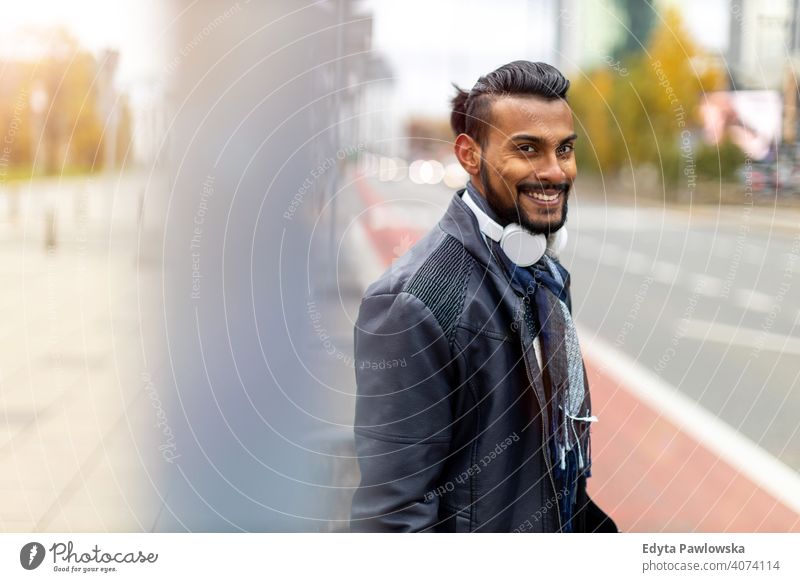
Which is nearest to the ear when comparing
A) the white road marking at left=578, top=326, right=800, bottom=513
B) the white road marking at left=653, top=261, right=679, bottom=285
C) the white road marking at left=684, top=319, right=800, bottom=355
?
the white road marking at left=578, top=326, right=800, bottom=513

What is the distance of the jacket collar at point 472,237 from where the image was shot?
168 centimetres

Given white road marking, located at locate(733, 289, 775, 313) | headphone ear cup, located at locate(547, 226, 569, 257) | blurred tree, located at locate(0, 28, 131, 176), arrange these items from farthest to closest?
white road marking, located at locate(733, 289, 775, 313)
blurred tree, located at locate(0, 28, 131, 176)
headphone ear cup, located at locate(547, 226, 569, 257)

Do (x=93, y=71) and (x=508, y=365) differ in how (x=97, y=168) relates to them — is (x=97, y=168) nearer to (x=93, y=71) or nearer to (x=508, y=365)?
(x=93, y=71)

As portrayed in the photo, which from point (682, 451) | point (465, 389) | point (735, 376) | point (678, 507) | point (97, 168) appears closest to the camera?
point (465, 389)

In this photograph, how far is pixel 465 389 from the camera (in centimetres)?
164

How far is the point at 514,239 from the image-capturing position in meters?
1.70

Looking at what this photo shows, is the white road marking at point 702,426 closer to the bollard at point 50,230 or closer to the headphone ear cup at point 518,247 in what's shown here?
the headphone ear cup at point 518,247

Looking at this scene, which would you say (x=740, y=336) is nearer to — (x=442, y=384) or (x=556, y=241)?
(x=556, y=241)

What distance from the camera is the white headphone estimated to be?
1698 mm

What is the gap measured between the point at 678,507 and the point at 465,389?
1487mm

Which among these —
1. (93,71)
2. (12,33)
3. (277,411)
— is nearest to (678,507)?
(277,411)

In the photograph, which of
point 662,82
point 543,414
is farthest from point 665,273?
point 543,414

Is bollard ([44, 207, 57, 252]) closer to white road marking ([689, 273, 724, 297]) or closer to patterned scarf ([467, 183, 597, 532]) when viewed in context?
patterned scarf ([467, 183, 597, 532])

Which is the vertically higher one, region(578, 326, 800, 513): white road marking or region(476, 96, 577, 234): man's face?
region(476, 96, 577, 234): man's face
